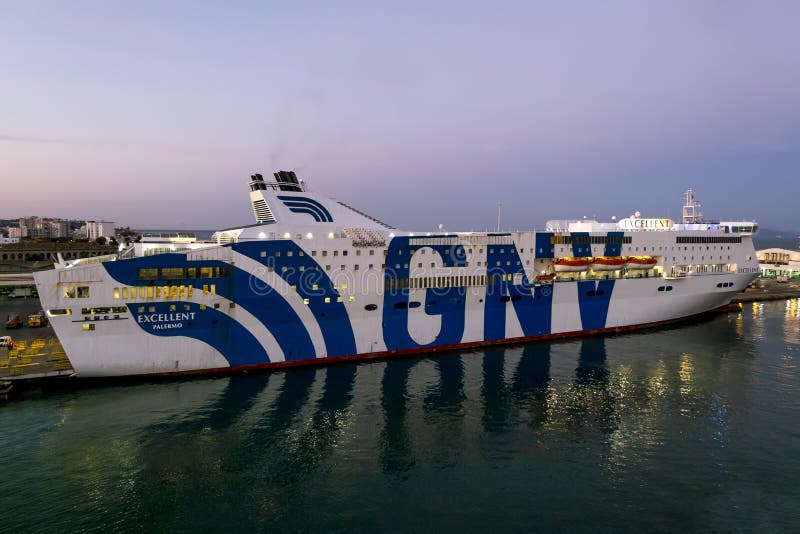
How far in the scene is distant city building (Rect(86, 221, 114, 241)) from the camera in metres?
167

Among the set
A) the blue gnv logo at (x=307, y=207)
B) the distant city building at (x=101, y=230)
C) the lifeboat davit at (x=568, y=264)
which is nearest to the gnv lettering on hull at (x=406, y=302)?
the blue gnv logo at (x=307, y=207)

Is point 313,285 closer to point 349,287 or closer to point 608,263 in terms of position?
point 349,287

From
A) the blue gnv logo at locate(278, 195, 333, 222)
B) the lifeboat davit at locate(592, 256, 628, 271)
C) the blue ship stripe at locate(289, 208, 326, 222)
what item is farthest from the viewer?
the lifeboat davit at locate(592, 256, 628, 271)

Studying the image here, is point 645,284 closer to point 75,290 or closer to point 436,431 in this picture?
point 436,431

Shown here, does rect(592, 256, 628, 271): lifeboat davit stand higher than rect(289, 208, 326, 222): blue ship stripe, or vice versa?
rect(289, 208, 326, 222): blue ship stripe

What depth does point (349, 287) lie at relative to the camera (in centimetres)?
2838

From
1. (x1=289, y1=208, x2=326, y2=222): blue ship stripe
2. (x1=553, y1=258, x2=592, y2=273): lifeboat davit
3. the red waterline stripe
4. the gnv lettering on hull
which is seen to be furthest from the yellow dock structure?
(x1=553, y1=258, x2=592, y2=273): lifeboat davit

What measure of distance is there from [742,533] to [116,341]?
1073 inches

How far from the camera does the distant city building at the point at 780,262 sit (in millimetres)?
73938

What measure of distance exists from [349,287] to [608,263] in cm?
1974

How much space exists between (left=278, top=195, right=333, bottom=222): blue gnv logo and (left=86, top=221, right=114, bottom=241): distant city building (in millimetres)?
159046

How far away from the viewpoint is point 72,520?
44.2 feet

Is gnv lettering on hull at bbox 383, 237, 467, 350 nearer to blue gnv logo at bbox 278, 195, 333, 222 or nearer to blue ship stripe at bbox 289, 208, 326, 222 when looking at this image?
blue gnv logo at bbox 278, 195, 333, 222

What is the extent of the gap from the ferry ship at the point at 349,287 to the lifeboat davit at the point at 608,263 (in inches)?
3.3
